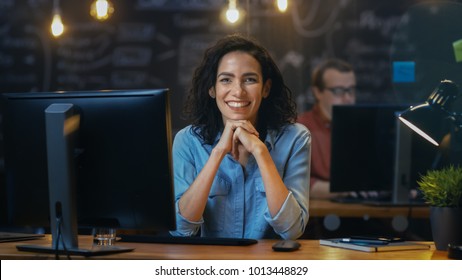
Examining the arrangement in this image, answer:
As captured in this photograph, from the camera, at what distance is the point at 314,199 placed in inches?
175

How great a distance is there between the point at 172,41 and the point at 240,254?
3749 mm

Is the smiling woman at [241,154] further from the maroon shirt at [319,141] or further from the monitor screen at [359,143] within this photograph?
the maroon shirt at [319,141]

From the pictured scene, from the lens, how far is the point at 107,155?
209 centimetres

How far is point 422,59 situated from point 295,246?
3750 mm

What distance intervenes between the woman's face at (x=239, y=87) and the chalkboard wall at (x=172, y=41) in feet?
8.93

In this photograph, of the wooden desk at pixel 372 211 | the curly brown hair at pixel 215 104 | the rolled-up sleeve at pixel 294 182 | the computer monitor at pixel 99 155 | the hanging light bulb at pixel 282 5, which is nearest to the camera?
the computer monitor at pixel 99 155

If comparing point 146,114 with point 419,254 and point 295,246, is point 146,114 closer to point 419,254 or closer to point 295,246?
point 295,246

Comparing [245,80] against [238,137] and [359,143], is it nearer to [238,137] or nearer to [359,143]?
[238,137]

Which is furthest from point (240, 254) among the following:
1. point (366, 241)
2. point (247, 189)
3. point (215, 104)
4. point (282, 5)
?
point (282, 5)

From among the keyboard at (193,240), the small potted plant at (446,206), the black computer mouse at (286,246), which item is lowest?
the keyboard at (193,240)

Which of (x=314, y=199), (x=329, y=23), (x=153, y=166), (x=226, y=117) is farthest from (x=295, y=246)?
(x=329, y=23)

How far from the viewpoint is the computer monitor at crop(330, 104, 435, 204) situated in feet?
12.4

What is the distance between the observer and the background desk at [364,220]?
3748mm

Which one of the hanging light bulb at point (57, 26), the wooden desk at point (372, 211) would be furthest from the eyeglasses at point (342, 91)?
the hanging light bulb at point (57, 26)
